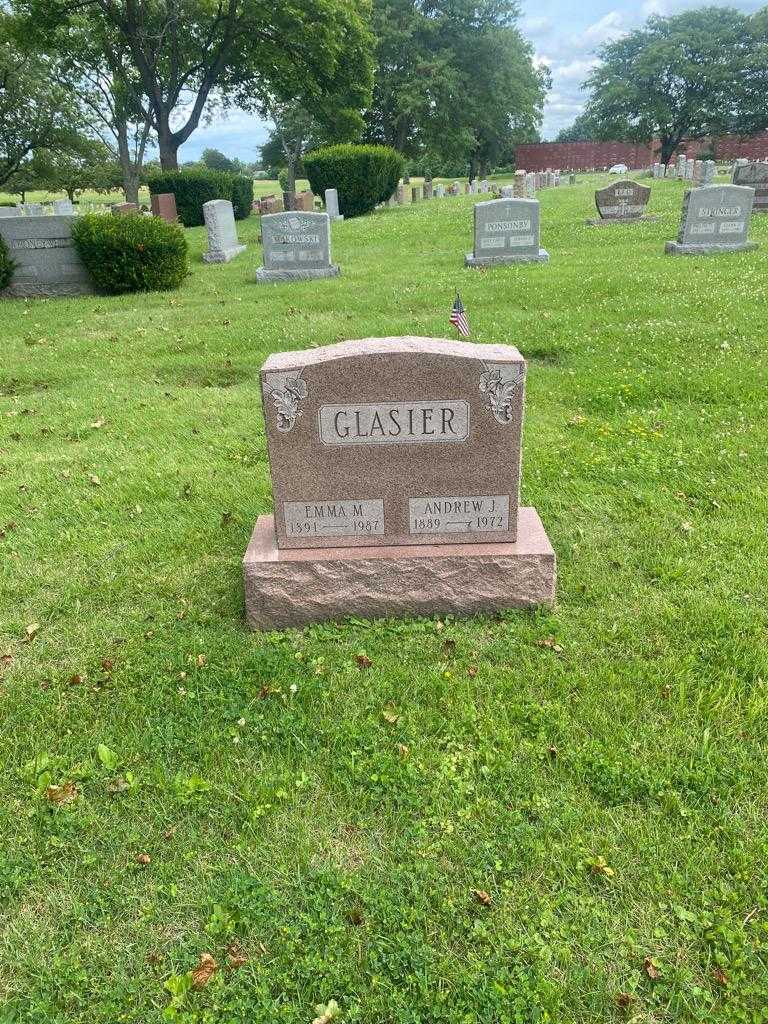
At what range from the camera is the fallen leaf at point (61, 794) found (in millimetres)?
3072

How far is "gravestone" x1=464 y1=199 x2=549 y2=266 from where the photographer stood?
14.7 meters

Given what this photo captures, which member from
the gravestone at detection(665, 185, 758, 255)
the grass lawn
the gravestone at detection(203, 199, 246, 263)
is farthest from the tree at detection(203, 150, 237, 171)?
the grass lawn

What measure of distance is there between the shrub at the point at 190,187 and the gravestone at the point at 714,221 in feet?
56.0

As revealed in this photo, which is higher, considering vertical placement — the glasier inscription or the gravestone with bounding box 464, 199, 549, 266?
the gravestone with bounding box 464, 199, 549, 266

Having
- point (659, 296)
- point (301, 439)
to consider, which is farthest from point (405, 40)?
point (301, 439)

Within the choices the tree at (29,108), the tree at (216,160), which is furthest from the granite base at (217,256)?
the tree at (216,160)

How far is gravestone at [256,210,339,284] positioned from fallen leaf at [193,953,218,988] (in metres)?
14.0

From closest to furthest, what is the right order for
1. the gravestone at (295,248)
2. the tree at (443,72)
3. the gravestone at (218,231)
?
the gravestone at (295,248) < the gravestone at (218,231) < the tree at (443,72)

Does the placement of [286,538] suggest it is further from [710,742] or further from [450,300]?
[450,300]

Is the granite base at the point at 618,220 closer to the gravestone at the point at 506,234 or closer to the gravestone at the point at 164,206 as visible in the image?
the gravestone at the point at 506,234

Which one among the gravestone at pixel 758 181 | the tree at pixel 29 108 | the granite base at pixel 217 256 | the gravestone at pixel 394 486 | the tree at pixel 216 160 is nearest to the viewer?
the gravestone at pixel 394 486

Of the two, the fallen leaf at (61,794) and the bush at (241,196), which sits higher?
the bush at (241,196)

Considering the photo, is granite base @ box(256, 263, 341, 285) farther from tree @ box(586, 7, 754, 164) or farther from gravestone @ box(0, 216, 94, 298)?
tree @ box(586, 7, 754, 164)

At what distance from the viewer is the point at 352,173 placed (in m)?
25.5
